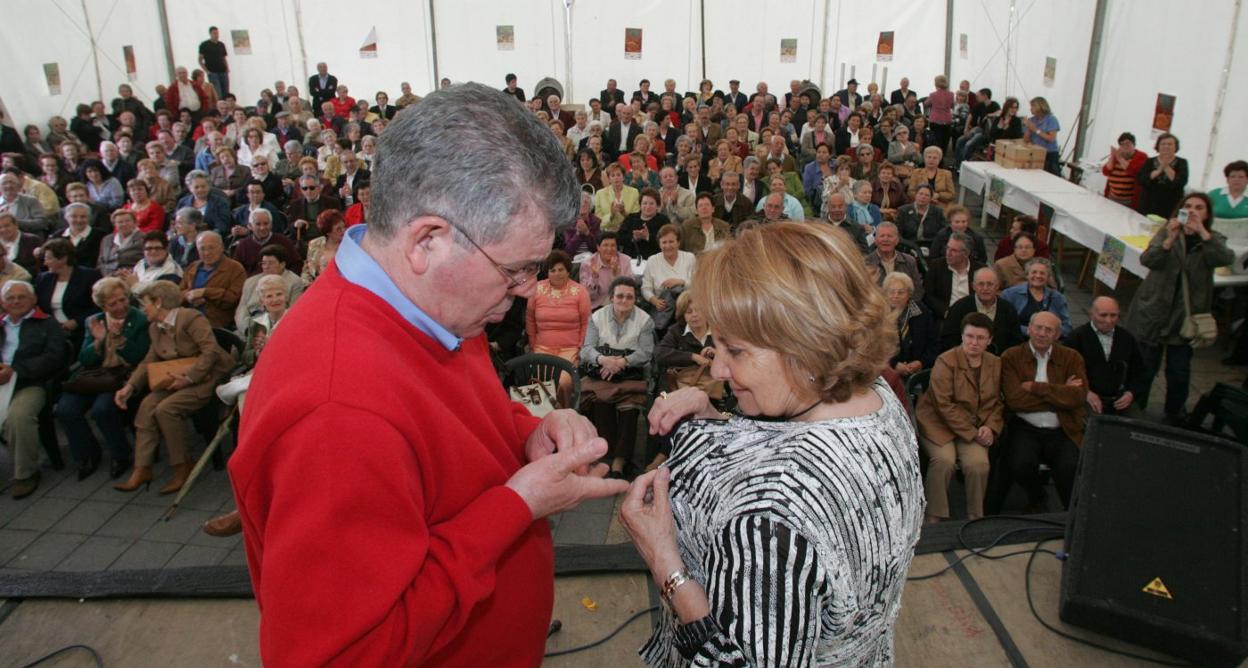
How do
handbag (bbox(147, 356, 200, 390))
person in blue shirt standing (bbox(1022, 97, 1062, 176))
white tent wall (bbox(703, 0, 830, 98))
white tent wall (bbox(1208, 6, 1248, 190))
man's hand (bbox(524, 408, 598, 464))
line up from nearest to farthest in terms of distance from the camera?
man's hand (bbox(524, 408, 598, 464))
handbag (bbox(147, 356, 200, 390))
white tent wall (bbox(1208, 6, 1248, 190))
person in blue shirt standing (bbox(1022, 97, 1062, 176))
white tent wall (bbox(703, 0, 830, 98))

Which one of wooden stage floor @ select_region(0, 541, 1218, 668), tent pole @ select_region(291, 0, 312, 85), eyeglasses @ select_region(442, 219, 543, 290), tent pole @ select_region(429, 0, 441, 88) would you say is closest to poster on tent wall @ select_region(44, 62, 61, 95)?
tent pole @ select_region(291, 0, 312, 85)

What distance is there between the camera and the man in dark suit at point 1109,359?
455 centimetres

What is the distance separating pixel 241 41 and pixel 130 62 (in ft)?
6.29

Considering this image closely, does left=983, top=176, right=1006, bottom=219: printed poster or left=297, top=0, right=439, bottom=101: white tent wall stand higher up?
Result: left=297, top=0, right=439, bottom=101: white tent wall

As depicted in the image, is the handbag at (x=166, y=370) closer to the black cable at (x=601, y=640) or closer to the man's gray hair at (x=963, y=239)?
the black cable at (x=601, y=640)

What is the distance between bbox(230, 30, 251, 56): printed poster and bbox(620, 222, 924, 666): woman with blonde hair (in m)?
15.7

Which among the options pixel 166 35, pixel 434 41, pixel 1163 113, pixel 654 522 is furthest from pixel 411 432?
pixel 166 35

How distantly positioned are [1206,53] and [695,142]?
556cm

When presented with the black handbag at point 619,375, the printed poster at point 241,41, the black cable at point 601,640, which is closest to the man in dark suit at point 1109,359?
the black handbag at point 619,375

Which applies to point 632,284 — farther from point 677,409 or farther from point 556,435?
point 556,435

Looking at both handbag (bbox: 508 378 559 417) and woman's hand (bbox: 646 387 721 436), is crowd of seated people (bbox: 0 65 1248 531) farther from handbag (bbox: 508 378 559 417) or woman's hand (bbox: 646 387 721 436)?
woman's hand (bbox: 646 387 721 436)

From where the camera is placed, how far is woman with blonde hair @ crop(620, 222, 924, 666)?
3.74ft

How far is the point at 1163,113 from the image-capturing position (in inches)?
334

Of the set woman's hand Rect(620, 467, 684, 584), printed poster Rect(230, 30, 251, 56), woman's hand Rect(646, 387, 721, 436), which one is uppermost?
printed poster Rect(230, 30, 251, 56)
